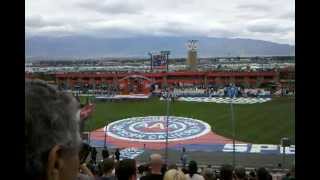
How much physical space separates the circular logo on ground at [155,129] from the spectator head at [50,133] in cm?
2373

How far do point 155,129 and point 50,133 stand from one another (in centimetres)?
2825

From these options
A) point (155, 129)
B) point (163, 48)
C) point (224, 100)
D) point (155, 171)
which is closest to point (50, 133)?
point (155, 171)

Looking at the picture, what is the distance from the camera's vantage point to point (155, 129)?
2880cm

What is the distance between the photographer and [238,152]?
18594mm

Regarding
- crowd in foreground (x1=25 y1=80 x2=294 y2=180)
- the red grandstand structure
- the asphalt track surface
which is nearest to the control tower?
the red grandstand structure

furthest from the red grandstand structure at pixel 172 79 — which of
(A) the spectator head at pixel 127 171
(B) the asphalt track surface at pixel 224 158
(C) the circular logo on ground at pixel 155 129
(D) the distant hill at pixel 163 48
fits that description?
(D) the distant hill at pixel 163 48

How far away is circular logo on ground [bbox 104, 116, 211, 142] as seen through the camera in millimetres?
25344

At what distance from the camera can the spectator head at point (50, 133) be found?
616mm

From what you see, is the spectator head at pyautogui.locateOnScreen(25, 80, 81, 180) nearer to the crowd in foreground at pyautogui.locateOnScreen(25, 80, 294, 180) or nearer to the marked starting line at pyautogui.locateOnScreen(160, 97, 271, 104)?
the crowd in foreground at pyautogui.locateOnScreen(25, 80, 294, 180)

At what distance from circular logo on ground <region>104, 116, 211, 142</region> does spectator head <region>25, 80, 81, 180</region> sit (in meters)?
23.7

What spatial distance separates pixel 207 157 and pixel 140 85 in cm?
2678
